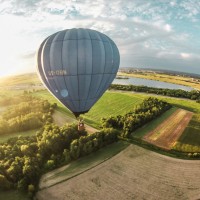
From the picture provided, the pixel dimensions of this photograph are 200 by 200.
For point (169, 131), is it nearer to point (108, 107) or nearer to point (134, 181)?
point (134, 181)

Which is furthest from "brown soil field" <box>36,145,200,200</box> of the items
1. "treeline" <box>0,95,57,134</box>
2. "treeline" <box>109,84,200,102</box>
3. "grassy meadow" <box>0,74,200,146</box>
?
"treeline" <box>109,84,200,102</box>

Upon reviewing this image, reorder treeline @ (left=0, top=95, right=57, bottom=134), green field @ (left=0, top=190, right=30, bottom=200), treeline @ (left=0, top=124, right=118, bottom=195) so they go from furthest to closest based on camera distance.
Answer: treeline @ (left=0, top=95, right=57, bottom=134) < treeline @ (left=0, top=124, right=118, bottom=195) < green field @ (left=0, top=190, right=30, bottom=200)

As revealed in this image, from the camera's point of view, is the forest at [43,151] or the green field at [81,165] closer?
the forest at [43,151]

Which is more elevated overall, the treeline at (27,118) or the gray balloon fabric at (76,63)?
the gray balloon fabric at (76,63)

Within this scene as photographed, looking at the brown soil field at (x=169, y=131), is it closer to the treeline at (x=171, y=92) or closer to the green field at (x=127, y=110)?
the green field at (x=127, y=110)

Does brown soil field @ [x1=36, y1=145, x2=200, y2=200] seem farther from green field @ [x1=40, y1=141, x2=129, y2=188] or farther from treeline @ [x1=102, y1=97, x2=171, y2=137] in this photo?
treeline @ [x1=102, y1=97, x2=171, y2=137]

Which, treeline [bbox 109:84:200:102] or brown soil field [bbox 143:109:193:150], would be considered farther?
treeline [bbox 109:84:200:102]

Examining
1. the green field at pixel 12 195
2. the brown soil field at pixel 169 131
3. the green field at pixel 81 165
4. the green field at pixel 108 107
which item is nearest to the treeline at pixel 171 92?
the green field at pixel 108 107
